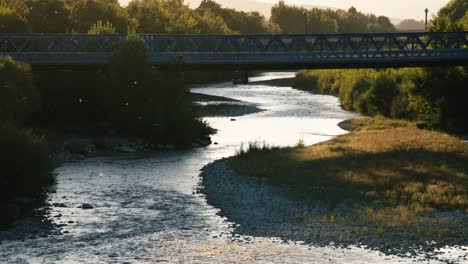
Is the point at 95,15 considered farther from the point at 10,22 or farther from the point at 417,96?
the point at 417,96

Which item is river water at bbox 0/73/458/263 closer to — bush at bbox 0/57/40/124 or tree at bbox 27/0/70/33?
bush at bbox 0/57/40/124

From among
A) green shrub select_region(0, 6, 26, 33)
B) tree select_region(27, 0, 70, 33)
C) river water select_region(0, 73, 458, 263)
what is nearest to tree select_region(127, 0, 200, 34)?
tree select_region(27, 0, 70, 33)

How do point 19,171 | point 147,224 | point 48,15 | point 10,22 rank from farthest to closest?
point 48,15, point 10,22, point 19,171, point 147,224

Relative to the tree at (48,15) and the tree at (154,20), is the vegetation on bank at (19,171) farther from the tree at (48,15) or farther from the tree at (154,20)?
the tree at (154,20)

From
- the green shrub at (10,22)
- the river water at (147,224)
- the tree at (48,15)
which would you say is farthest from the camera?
Result: the tree at (48,15)

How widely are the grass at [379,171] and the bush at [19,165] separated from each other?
1616cm

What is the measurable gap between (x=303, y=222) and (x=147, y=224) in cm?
837

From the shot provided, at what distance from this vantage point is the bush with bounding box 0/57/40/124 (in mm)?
62812

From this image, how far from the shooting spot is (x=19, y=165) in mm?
42500

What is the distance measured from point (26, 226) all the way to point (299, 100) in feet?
295

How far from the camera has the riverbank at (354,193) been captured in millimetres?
37562

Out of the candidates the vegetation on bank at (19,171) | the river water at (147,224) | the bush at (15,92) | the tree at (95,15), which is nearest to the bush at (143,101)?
the river water at (147,224)

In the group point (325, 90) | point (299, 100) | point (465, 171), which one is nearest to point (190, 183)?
point (465, 171)

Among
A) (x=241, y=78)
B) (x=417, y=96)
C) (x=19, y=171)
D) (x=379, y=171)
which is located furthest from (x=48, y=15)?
(x=241, y=78)
